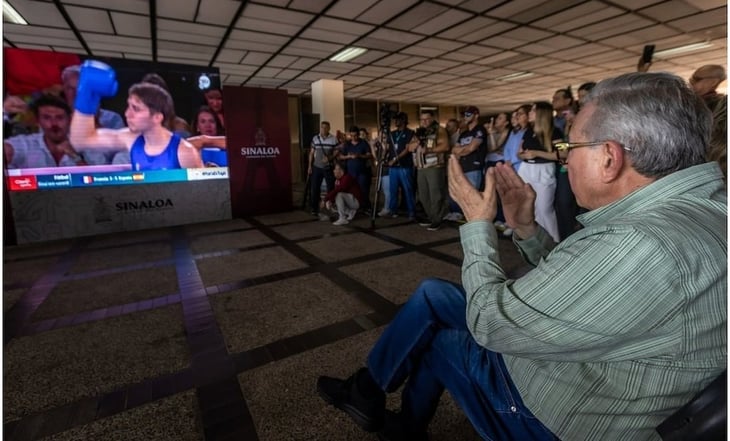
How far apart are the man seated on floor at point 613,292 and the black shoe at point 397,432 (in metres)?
0.27

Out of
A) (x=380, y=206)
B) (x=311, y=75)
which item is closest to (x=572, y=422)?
(x=380, y=206)

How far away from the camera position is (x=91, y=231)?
15.8ft

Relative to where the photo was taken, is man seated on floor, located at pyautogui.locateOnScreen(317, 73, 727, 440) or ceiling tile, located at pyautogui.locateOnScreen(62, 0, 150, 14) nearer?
man seated on floor, located at pyautogui.locateOnScreen(317, 73, 727, 440)

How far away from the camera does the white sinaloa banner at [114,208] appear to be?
4.47m

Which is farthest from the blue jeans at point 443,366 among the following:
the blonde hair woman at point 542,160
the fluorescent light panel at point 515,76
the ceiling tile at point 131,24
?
the fluorescent light panel at point 515,76

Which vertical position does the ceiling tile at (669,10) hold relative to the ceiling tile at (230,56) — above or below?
above

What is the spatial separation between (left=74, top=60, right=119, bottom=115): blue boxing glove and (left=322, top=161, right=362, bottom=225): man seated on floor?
10.1 ft

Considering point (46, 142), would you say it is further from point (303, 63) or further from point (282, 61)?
point (303, 63)

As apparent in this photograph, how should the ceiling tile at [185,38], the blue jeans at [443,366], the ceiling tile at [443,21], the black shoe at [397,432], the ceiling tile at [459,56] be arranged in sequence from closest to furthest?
1. the blue jeans at [443,366]
2. the black shoe at [397,432]
3. the ceiling tile at [443,21]
4. the ceiling tile at [185,38]
5. the ceiling tile at [459,56]

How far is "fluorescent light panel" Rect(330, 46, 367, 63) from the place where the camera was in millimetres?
6750

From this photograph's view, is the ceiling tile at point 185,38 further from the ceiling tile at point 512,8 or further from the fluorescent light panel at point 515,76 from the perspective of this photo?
the fluorescent light panel at point 515,76

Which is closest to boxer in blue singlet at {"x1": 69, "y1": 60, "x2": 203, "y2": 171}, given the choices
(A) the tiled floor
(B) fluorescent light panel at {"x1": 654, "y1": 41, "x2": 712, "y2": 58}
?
(A) the tiled floor

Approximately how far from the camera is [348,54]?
7082 millimetres

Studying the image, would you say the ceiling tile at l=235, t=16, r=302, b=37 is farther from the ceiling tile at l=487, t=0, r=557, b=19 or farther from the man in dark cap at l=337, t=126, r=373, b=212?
the ceiling tile at l=487, t=0, r=557, b=19
